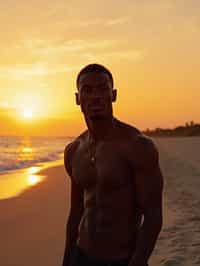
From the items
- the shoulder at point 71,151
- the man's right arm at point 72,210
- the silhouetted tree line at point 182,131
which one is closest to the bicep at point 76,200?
the man's right arm at point 72,210

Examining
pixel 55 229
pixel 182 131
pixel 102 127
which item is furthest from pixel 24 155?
pixel 182 131

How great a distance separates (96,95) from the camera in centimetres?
235

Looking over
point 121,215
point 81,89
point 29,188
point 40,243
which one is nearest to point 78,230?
point 121,215

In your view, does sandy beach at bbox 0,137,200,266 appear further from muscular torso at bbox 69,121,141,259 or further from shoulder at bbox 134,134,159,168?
shoulder at bbox 134,134,159,168

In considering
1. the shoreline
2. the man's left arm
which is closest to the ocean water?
the shoreline

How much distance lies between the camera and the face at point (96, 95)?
236 centimetres

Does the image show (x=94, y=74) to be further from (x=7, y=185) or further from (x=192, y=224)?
(x=7, y=185)

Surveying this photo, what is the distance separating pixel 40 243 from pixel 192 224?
2481 millimetres

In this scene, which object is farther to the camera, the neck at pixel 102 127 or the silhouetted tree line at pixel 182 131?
the silhouetted tree line at pixel 182 131

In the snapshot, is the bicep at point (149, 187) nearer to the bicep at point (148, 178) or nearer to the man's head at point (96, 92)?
the bicep at point (148, 178)

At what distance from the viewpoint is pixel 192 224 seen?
7.39 m

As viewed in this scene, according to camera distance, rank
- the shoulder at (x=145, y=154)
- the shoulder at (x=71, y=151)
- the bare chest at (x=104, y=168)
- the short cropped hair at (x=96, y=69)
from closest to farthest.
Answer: the shoulder at (x=145, y=154), the bare chest at (x=104, y=168), the short cropped hair at (x=96, y=69), the shoulder at (x=71, y=151)

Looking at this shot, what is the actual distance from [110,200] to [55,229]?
5.91m

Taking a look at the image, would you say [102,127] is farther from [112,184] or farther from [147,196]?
[147,196]
